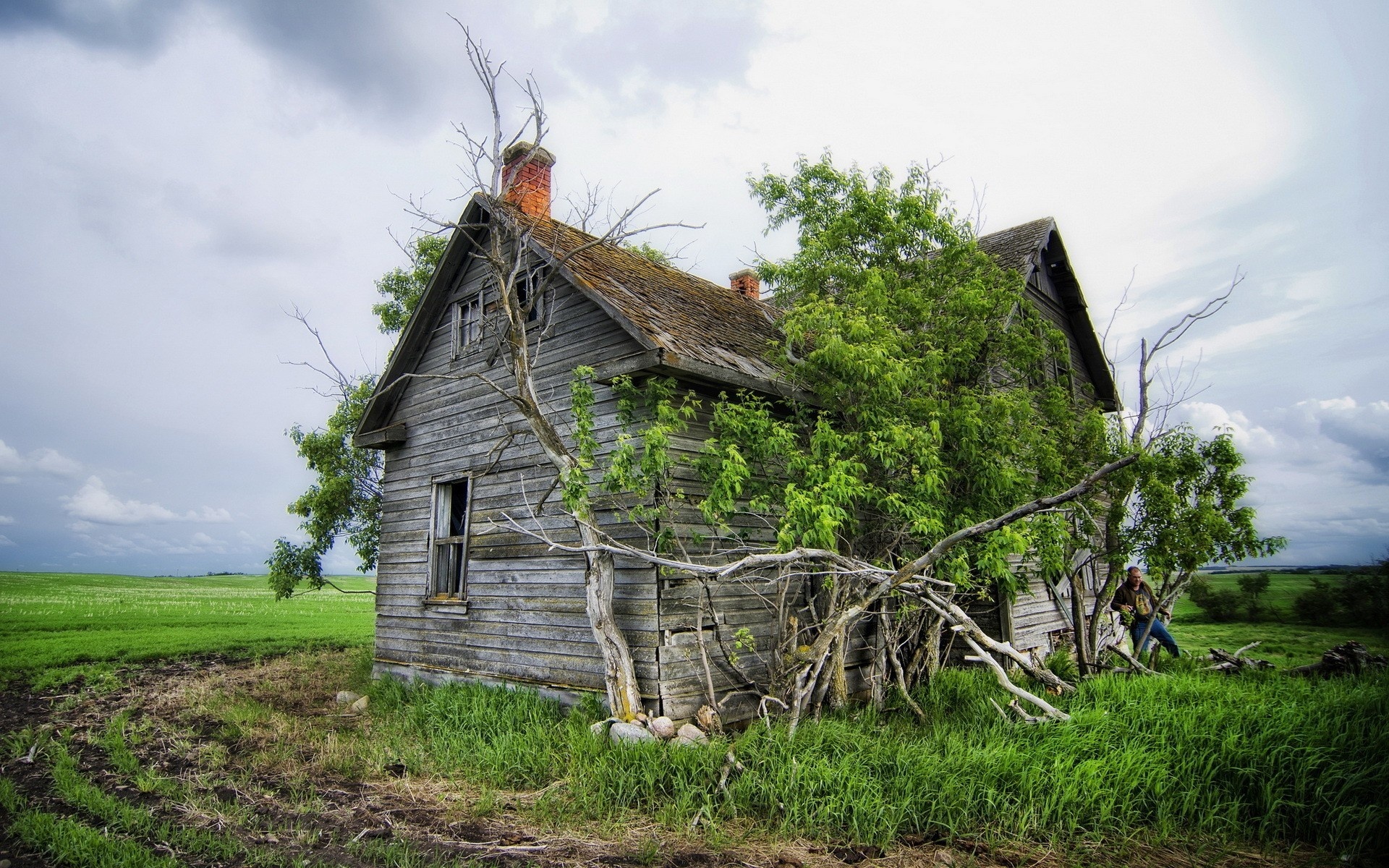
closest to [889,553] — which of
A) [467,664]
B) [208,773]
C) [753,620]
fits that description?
[753,620]

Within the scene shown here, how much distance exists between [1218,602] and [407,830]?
17554 millimetres

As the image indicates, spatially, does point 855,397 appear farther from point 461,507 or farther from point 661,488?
point 461,507

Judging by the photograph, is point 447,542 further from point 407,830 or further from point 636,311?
point 407,830

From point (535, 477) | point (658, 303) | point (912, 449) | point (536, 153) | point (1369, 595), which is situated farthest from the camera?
point (536, 153)

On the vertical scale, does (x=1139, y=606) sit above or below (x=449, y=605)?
below

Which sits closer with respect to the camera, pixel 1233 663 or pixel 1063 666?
pixel 1233 663

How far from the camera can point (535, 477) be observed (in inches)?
373

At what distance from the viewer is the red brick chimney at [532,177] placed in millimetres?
12055

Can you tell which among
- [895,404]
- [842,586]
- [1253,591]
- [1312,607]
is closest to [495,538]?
[842,586]

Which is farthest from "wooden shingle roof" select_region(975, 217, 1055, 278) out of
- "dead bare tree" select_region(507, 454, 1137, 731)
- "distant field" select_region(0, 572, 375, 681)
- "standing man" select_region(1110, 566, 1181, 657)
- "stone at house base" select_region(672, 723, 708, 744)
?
"distant field" select_region(0, 572, 375, 681)

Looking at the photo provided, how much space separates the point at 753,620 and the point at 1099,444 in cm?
518

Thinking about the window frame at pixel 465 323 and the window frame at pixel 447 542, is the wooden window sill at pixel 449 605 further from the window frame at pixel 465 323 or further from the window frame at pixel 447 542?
the window frame at pixel 465 323

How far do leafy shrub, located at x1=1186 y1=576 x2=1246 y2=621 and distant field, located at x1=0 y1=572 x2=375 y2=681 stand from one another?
2077 centimetres

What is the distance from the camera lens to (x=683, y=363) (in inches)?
310
